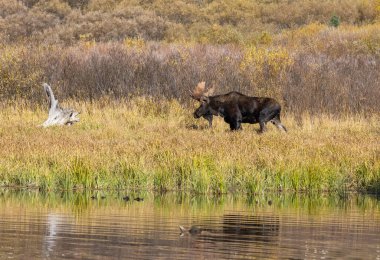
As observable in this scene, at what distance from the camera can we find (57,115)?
82.3ft

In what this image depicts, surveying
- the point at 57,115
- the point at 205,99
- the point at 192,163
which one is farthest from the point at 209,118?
the point at 192,163

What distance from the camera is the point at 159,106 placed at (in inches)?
1122

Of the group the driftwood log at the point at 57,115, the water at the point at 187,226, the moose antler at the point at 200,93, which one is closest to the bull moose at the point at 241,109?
the moose antler at the point at 200,93

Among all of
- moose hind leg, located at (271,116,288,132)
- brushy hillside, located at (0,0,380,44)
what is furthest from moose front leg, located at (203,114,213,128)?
brushy hillside, located at (0,0,380,44)

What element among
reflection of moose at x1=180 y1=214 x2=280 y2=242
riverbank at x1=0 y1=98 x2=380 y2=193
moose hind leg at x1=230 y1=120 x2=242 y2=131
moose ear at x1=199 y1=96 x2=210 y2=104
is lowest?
reflection of moose at x1=180 y1=214 x2=280 y2=242

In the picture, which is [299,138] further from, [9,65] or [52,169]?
[9,65]

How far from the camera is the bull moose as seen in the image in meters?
25.2

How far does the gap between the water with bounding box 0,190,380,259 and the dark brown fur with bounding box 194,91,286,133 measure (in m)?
7.57

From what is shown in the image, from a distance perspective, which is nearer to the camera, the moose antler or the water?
the water

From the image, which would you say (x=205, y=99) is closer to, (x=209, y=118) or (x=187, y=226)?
(x=209, y=118)

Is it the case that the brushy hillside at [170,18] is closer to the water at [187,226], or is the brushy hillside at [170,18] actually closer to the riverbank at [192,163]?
the riverbank at [192,163]

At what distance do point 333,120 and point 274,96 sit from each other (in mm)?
2437

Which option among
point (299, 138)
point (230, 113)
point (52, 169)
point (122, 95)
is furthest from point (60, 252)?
point (122, 95)

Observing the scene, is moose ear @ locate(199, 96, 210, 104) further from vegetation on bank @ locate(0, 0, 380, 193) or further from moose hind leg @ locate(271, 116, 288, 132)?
moose hind leg @ locate(271, 116, 288, 132)
